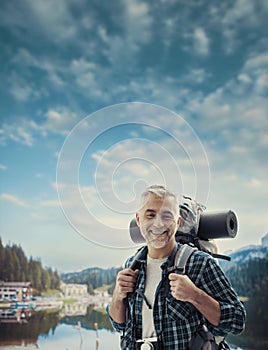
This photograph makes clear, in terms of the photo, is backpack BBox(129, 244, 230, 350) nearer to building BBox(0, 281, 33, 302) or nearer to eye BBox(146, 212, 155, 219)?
eye BBox(146, 212, 155, 219)

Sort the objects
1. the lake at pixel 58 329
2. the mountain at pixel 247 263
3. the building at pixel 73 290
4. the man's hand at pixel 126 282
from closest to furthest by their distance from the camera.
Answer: the man's hand at pixel 126 282, the mountain at pixel 247 263, the lake at pixel 58 329, the building at pixel 73 290

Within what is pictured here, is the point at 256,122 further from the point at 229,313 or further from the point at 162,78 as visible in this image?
the point at 229,313

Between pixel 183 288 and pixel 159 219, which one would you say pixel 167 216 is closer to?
pixel 159 219

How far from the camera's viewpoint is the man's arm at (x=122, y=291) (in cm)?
89

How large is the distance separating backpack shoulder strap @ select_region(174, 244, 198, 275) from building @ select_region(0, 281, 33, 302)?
2.28 metres

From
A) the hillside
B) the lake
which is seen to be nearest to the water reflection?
the lake

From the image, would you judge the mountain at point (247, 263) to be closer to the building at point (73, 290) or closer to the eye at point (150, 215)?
A: the building at point (73, 290)

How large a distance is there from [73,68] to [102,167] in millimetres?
1792

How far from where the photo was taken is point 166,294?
32.7 inches

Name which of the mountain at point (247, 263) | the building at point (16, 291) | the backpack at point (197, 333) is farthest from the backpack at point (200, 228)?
the building at point (16, 291)

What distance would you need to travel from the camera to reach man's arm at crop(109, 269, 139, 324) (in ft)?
2.92

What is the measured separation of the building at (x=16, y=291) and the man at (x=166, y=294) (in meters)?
2.14

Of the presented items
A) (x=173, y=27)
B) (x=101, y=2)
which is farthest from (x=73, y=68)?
(x=173, y=27)

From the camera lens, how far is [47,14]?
104 inches
